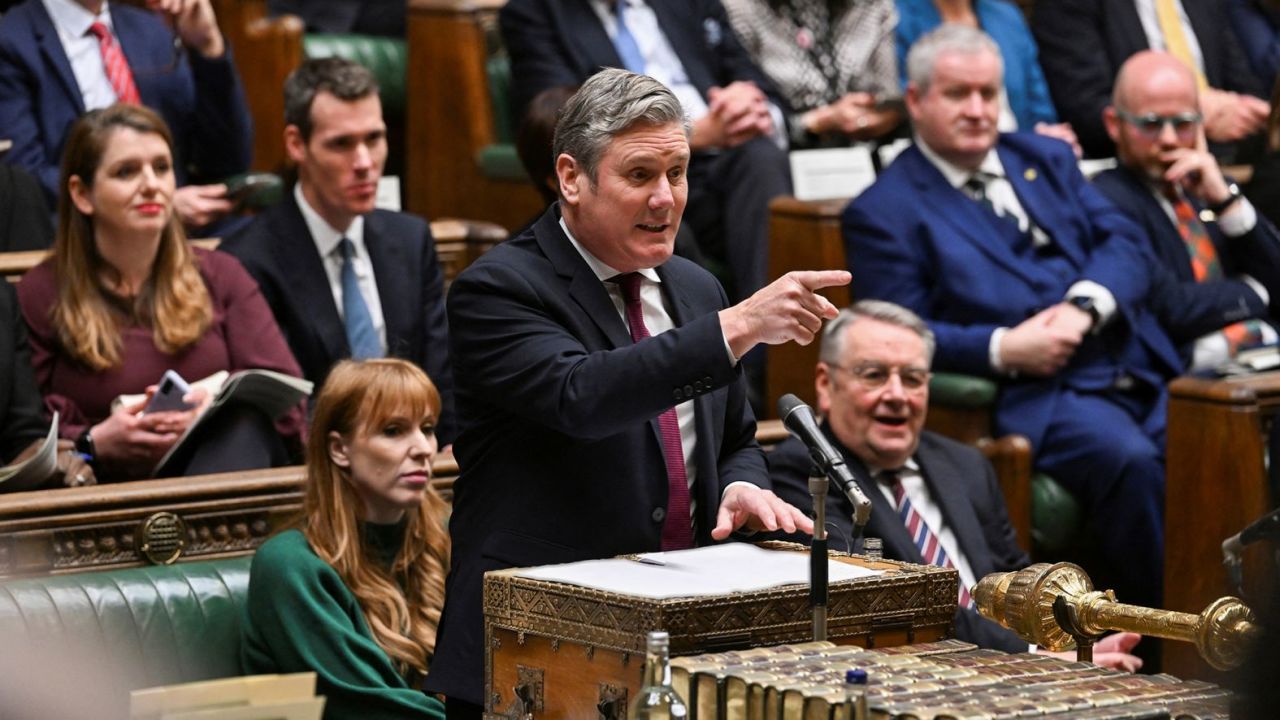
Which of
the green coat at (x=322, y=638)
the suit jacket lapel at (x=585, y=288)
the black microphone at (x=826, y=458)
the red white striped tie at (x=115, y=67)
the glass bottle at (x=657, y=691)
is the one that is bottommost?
the green coat at (x=322, y=638)

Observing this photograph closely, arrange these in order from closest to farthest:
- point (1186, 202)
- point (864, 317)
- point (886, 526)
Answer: point (886, 526) < point (864, 317) < point (1186, 202)

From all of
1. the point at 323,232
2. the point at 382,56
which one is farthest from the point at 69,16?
the point at 382,56

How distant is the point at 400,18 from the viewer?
5.98m

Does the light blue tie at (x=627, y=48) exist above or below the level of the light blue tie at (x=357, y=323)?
above

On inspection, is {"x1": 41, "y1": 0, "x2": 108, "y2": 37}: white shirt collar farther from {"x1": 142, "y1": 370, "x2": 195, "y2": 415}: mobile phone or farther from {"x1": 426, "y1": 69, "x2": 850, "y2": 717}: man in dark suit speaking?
{"x1": 426, "y1": 69, "x2": 850, "y2": 717}: man in dark suit speaking

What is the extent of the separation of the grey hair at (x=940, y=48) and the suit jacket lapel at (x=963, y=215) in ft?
0.70

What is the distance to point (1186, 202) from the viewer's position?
5066 mm

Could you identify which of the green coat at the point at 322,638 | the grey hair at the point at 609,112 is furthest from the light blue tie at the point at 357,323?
the grey hair at the point at 609,112

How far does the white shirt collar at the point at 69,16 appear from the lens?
4648mm

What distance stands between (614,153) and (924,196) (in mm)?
2289

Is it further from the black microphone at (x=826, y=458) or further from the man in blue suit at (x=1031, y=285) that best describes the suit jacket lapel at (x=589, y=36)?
the black microphone at (x=826, y=458)

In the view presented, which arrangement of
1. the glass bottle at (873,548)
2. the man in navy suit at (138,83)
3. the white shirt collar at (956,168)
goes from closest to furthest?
the glass bottle at (873,548), the man in navy suit at (138,83), the white shirt collar at (956,168)

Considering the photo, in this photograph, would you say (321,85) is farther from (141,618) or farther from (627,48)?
(141,618)

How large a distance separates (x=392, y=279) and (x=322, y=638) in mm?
1360
